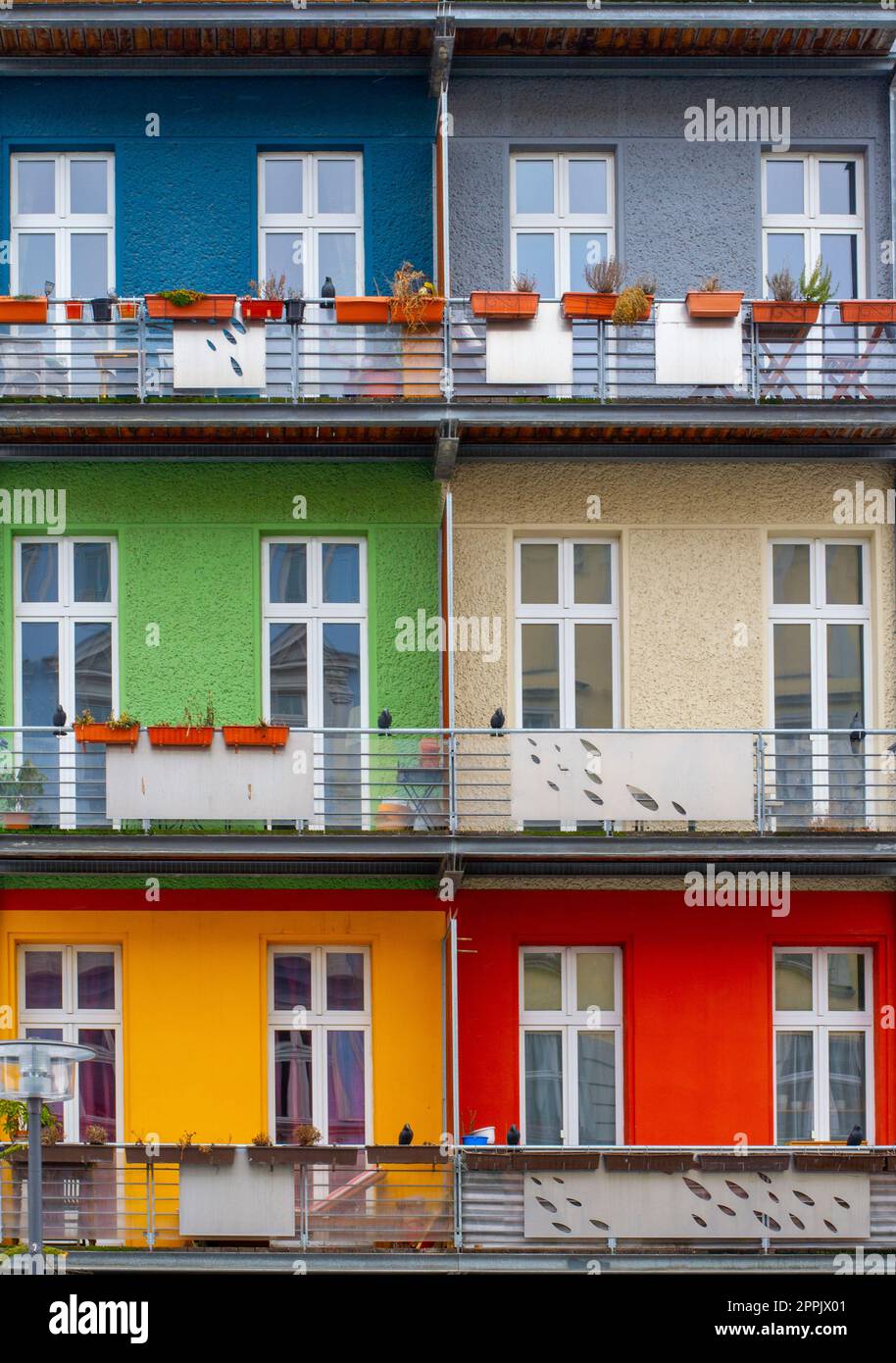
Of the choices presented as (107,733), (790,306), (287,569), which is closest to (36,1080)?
(107,733)

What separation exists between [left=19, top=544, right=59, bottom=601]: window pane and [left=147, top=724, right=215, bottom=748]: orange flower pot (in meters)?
1.85

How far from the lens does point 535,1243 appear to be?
13.8m

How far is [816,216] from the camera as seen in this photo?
623 inches

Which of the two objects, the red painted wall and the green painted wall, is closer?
the red painted wall

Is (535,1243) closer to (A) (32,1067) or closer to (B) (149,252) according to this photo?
(A) (32,1067)

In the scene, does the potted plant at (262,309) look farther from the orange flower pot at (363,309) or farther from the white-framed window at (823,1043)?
the white-framed window at (823,1043)

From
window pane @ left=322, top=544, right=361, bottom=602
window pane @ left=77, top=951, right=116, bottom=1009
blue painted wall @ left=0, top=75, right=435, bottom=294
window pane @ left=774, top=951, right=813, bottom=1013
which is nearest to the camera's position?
window pane @ left=77, top=951, right=116, bottom=1009

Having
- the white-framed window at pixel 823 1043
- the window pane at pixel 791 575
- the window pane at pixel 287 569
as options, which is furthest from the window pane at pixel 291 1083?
the window pane at pixel 791 575

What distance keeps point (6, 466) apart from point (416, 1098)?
225 inches

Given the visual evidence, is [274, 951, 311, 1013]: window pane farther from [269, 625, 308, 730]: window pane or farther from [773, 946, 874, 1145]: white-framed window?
[773, 946, 874, 1145]: white-framed window

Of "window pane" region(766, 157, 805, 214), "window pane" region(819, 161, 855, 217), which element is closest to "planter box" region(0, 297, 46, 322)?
"window pane" region(766, 157, 805, 214)

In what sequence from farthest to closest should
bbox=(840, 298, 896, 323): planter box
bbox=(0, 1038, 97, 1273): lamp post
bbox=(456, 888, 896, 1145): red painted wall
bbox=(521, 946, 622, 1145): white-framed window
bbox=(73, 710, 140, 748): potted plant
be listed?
bbox=(521, 946, 622, 1145): white-framed window → bbox=(456, 888, 896, 1145): red painted wall → bbox=(840, 298, 896, 323): planter box → bbox=(73, 710, 140, 748): potted plant → bbox=(0, 1038, 97, 1273): lamp post

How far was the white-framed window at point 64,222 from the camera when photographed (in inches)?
620

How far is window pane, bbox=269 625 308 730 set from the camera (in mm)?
15398
